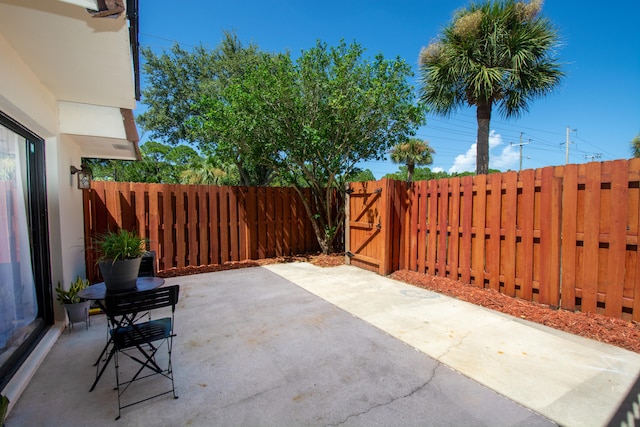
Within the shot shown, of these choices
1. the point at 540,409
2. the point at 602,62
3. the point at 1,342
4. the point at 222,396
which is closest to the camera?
the point at 540,409

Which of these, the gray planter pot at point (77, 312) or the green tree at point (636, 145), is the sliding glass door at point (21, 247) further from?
the green tree at point (636, 145)

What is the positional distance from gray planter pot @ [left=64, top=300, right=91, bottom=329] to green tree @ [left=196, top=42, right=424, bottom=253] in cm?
387

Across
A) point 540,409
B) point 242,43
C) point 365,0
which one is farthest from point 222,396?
point 242,43

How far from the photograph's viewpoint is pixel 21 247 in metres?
2.77

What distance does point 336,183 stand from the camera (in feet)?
24.6

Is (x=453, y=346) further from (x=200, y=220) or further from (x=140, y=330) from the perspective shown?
(x=200, y=220)

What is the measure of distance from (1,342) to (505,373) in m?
4.06

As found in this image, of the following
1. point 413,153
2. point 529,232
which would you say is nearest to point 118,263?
point 529,232

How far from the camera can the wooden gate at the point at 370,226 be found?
5.68 m

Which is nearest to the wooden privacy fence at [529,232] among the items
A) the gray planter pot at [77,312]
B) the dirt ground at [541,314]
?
the dirt ground at [541,314]

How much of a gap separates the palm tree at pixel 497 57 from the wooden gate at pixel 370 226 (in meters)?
3.73

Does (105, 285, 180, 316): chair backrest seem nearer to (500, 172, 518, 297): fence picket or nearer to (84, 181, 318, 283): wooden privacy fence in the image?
(84, 181, 318, 283): wooden privacy fence

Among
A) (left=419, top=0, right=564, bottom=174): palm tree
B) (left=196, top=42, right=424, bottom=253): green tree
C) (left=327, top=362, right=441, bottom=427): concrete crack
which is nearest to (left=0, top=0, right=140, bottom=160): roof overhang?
(left=196, top=42, right=424, bottom=253): green tree

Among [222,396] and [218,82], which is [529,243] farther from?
[218,82]
